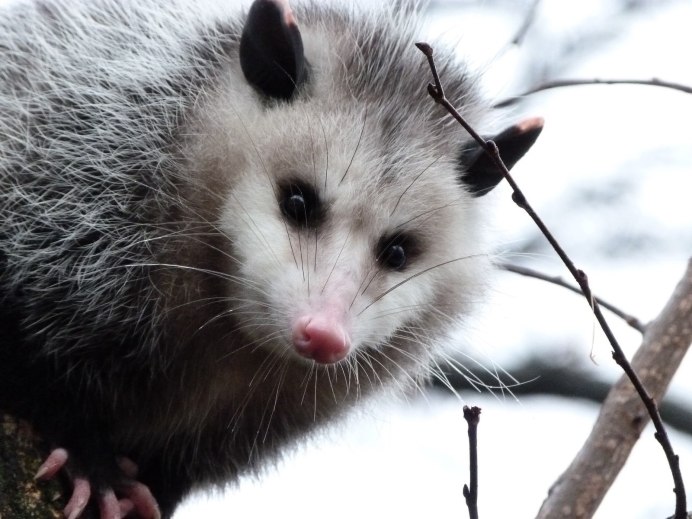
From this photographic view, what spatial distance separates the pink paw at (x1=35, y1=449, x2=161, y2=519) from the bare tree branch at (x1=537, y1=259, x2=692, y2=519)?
1.06m

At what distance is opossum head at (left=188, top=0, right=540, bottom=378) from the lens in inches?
99.7

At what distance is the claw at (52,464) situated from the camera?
2412mm

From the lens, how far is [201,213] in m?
2.71

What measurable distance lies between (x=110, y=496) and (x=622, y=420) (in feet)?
4.29

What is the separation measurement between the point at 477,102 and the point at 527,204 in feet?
4.44

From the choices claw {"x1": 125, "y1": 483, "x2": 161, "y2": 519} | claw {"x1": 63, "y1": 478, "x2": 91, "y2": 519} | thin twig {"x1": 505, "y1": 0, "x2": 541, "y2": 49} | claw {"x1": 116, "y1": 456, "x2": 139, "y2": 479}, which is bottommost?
claw {"x1": 116, "y1": 456, "x2": 139, "y2": 479}

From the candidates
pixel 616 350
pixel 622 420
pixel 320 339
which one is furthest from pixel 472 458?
pixel 622 420

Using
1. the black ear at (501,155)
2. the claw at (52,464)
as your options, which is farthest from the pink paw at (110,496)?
the black ear at (501,155)

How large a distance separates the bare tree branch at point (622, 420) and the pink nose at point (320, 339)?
24.8 inches

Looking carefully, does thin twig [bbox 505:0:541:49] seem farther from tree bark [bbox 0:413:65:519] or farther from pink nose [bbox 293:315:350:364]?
tree bark [bbox 0:413:65:519]

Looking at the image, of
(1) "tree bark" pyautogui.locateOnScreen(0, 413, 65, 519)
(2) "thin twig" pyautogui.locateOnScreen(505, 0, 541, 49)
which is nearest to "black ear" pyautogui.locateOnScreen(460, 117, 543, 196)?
(2) "thin twig" pyautogui.locateOnScreen(505, 0, 541, 49)

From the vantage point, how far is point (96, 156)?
9.24 ft

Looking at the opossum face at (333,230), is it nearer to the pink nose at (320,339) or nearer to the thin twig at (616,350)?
the pink nose at (320,339)

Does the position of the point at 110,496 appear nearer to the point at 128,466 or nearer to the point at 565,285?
the point at 128,466
